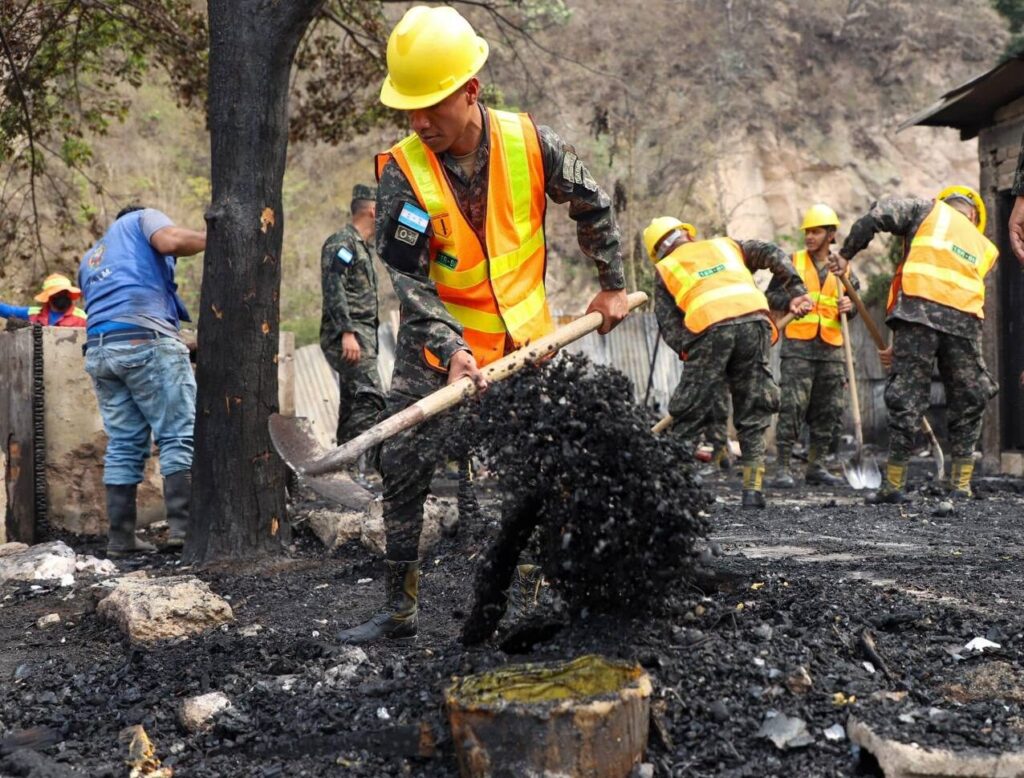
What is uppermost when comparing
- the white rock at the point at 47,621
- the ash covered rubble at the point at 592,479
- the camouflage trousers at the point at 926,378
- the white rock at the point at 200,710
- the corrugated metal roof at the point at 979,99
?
the corrugated metal roof at the point at 979,99

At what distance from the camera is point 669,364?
47.3 feet

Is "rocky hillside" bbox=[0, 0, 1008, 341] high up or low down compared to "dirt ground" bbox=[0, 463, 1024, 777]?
up

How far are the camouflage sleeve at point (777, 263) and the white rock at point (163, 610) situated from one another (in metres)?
5.03

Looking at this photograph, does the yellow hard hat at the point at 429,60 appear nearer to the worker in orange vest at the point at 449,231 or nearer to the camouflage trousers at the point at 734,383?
the worker in orange vest at the point at 449,231

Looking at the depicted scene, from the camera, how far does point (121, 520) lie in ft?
21.4

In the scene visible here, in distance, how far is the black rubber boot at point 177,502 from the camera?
646 centimetres

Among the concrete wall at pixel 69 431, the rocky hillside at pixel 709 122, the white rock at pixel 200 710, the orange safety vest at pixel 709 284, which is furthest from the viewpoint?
the rocky hillside at pixel 709 122

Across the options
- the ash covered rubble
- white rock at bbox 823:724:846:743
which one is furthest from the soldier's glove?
white rock at bbox 823:724:846:743

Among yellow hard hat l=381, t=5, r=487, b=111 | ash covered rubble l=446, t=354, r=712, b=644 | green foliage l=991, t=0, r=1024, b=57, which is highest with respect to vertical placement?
green foliage l=991, t=0, r=1024, b=57

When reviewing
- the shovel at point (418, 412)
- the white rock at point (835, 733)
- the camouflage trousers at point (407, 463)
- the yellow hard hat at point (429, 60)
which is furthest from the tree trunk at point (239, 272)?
the white rock at point (835, 733)

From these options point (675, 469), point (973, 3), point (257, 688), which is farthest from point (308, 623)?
point (973, 3)

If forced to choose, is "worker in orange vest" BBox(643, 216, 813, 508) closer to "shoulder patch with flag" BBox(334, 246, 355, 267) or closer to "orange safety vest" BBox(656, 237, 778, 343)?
"orange safety vest" BBox(656, 237, 778, 343)

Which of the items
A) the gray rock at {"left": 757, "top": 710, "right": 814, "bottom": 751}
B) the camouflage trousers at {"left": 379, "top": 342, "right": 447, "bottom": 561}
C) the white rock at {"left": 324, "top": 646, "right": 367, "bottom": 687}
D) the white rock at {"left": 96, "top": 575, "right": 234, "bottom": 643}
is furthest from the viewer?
the white rock at {"left": 96, "top": 575, "right": 234, "bottom": 643}

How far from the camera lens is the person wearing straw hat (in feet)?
32.1
